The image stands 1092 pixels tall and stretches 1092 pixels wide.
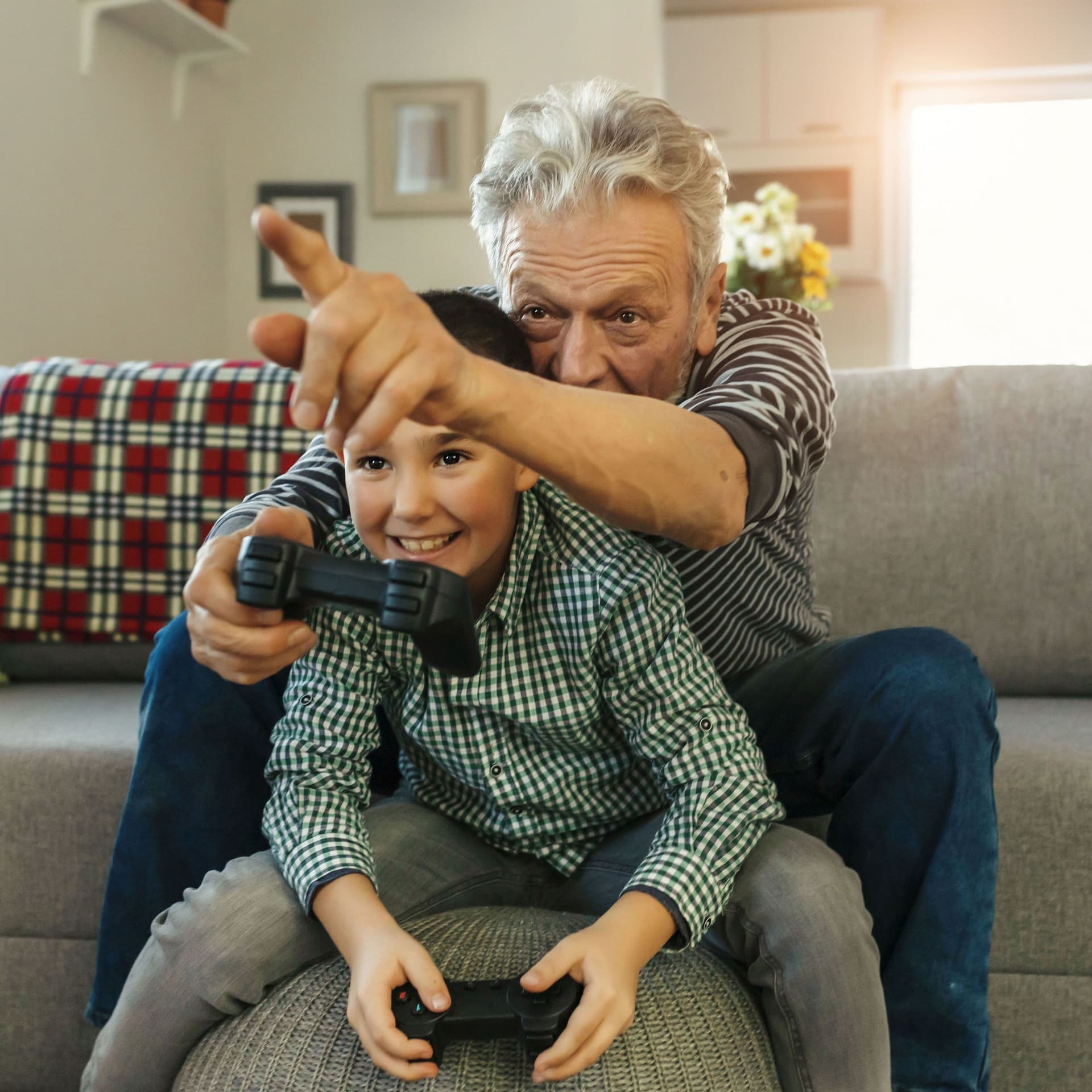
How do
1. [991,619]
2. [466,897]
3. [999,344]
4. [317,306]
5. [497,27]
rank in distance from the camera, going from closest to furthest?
[317,306], [466,897], [991,619], [497,27], [999,344]

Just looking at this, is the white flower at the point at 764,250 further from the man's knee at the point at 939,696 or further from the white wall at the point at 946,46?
the white wall at the point at 946,46

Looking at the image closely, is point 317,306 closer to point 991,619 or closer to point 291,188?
point 991,619

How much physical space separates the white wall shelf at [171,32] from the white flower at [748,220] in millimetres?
1555

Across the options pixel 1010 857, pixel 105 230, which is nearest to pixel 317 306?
pixel 1010 857

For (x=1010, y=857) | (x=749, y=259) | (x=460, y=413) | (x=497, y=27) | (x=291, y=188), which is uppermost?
(x=497, y=27)

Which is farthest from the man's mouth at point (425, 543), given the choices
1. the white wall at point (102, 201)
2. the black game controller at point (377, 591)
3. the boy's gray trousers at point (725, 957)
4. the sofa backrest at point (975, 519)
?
the white wall at point (102, 201)

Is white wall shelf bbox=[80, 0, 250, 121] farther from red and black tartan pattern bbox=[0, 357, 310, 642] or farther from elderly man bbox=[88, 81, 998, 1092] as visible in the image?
elderly man bbox=[88, 81, 998, 1092]

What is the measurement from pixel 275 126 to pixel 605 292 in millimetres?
3196

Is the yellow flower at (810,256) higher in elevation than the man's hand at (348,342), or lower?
higher

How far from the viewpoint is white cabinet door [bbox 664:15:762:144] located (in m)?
4.58

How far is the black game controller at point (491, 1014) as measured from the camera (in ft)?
2.50

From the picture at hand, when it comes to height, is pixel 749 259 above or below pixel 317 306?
above

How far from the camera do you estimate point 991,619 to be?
1.62 meters

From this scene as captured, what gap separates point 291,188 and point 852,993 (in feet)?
11.7
